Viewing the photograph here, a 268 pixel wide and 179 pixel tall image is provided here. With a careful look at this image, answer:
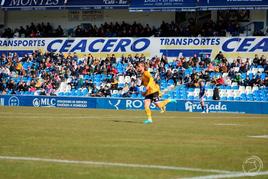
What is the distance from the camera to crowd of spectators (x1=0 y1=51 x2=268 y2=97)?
42.5m

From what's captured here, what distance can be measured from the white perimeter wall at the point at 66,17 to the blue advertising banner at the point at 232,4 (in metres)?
5.71

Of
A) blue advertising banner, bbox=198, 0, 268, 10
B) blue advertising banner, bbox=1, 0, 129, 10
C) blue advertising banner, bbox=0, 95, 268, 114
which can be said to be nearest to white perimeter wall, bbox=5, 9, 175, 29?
blue advertising banner, bbox=1, 0, 129, 10

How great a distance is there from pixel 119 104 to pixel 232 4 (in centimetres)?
970

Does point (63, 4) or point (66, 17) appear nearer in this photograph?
point (63, 4)

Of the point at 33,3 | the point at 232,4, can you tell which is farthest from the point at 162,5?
the point at 33,3

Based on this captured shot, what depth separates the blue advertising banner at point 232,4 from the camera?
4397 cm

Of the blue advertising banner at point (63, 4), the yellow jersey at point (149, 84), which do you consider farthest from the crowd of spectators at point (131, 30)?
the yellow jersey at point (149, 84)

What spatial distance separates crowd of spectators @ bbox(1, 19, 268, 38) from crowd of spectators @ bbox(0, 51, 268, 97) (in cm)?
225

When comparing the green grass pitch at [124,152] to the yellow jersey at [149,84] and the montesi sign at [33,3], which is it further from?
the montesi sign at [33,3]

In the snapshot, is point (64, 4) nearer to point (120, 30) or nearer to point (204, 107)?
point (120, 30)

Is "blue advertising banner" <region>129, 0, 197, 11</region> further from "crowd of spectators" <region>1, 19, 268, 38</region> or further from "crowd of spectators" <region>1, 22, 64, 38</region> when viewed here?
"crowd of spectators" <region>1, 22, 64, 38</region>

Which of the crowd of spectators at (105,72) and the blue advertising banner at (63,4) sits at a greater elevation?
the blue advertising banner at (63,4)

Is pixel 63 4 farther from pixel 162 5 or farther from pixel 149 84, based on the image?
pixel 149 84

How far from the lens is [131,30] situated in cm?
5078
